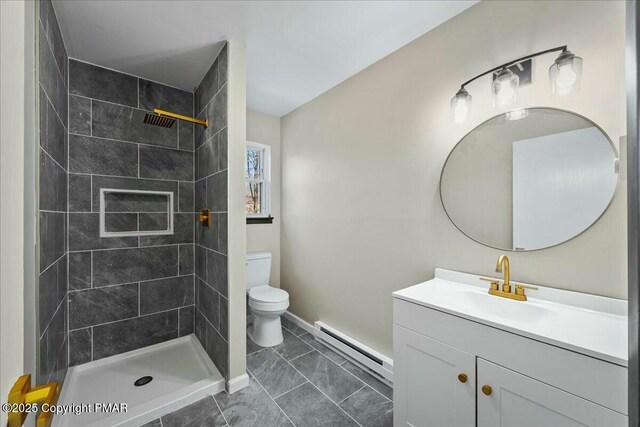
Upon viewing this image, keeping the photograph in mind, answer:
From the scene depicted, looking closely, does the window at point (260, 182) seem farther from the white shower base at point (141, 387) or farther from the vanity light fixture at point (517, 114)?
the vanity light fixture at point (517, 114)

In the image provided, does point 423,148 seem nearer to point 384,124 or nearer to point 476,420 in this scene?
point 384,124

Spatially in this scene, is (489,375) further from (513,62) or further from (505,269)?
(513,62)

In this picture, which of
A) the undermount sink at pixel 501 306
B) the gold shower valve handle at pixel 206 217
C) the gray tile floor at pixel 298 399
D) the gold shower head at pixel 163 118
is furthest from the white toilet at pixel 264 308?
Result: the undermount sink at pixel 501 306

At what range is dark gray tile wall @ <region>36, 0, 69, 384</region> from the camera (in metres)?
1.25

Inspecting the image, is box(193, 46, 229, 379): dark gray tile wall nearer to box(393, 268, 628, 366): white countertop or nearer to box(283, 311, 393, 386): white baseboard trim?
box(283, 311, 393, 386): white baseboard trim

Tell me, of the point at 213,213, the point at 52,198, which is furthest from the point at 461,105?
the point at 52,198

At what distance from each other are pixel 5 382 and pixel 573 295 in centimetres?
180

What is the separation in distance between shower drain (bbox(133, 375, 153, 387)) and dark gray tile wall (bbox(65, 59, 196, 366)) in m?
0.44

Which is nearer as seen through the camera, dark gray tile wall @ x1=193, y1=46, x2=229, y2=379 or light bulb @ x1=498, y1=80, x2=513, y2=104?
light bulb @ x1=498, y1=80, x2=513, y2=104

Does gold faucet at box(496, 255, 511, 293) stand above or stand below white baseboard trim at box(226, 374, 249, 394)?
above

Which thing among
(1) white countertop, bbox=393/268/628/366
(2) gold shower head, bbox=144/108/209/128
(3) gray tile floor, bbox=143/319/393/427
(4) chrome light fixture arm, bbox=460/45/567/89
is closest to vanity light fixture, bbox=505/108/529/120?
(4) chrome light fixture arm, bbox=460/45/567/89

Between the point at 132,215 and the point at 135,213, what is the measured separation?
0.03m

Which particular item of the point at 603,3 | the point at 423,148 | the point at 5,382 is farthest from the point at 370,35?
the point at 5,382

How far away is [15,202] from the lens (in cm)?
47
